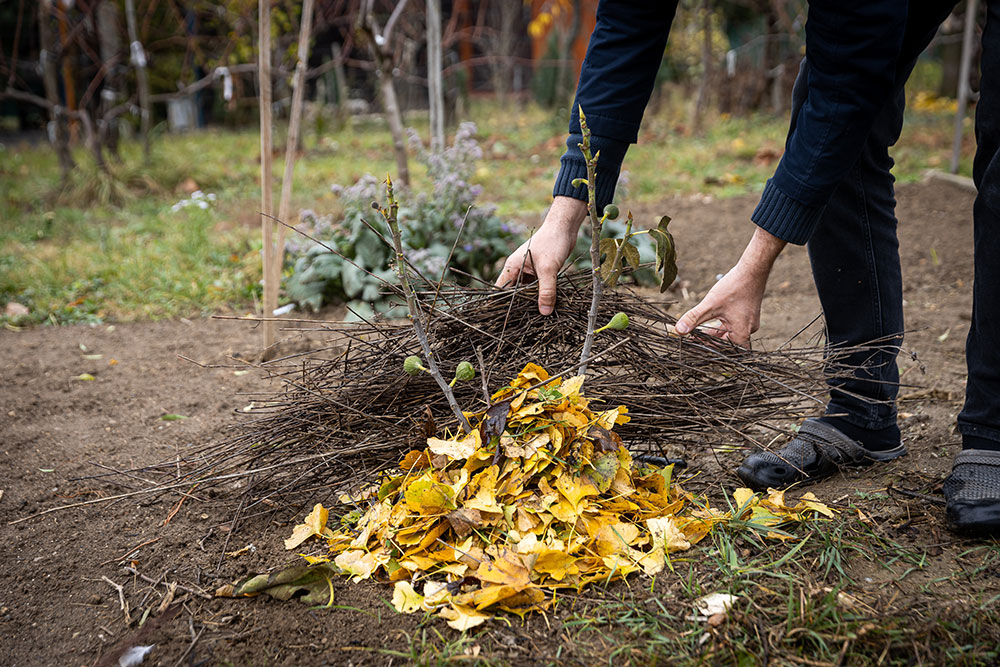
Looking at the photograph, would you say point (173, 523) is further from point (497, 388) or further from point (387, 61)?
point (387, 61)

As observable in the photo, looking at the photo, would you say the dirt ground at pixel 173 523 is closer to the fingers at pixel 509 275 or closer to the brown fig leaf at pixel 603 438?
the brown fig leaf at pixel 603 438

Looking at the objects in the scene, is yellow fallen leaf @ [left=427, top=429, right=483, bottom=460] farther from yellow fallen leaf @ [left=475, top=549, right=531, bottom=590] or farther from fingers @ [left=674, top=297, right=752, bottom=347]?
fingers @ [left=674, top=297, right=752, bottom=347]

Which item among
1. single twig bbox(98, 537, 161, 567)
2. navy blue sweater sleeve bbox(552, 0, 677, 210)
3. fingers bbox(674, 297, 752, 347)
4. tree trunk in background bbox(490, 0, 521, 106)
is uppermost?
tree trunk in background bbox(490, 0, 521, 106)

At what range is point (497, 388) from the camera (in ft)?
5.66

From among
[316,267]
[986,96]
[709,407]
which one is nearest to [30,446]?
[316,267]

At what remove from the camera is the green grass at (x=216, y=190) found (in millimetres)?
4121

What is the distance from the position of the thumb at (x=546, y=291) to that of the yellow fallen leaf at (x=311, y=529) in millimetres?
668

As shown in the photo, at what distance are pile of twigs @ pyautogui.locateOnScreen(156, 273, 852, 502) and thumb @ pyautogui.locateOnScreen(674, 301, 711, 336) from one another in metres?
0.09

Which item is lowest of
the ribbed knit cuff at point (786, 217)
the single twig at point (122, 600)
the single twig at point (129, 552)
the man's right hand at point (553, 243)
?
the single twig at point (129, 552)

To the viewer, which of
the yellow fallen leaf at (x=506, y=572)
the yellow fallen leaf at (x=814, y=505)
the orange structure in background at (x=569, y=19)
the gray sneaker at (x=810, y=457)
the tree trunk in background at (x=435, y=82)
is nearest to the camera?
the yellow fallen leaf at (x=506, y=572)

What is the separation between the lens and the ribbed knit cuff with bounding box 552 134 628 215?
67.1 inches

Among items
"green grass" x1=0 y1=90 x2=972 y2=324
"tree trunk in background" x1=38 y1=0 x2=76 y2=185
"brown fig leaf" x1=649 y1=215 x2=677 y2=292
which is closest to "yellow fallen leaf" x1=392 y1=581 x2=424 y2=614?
"brown fig leaf" x1=649 y1=215 x2=677 y2=292

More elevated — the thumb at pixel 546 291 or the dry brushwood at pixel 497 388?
the thumb at pixel 546 291

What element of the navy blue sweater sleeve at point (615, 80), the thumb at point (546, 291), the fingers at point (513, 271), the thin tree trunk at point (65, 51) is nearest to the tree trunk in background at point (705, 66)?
Result: the thin tree trunk at point (65, 51)
